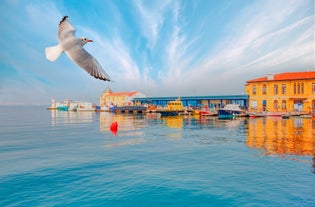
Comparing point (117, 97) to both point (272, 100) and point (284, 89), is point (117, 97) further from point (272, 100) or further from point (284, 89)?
point (284, 89)

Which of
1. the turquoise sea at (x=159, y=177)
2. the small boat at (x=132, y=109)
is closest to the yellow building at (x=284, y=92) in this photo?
the small boat at (x=132, y=109)

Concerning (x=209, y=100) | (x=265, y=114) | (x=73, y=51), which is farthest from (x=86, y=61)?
(x=209, y=100)

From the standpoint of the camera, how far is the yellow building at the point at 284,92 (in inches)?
1908

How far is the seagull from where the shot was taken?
14.6 feet

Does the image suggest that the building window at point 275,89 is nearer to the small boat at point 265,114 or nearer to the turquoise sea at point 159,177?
the small boat at point 265,114

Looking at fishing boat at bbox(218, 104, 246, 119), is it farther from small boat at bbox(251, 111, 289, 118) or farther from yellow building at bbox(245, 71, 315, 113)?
yellow building at bbox(245, 71, 315, 113)

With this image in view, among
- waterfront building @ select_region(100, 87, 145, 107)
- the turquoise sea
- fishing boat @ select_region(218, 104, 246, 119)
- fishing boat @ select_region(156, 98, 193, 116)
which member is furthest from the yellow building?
waterfront building @ select_region(100, 87, 145, 107)

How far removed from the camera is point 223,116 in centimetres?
4647

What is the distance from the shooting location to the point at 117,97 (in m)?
93.0

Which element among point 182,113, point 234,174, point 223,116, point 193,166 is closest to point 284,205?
point 234,174

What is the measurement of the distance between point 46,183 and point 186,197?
16.9 ft

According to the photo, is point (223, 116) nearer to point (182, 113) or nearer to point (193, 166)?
point (182, 113)

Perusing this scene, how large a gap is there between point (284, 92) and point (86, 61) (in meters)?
53.3

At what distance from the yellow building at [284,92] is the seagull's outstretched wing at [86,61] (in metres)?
51.5
